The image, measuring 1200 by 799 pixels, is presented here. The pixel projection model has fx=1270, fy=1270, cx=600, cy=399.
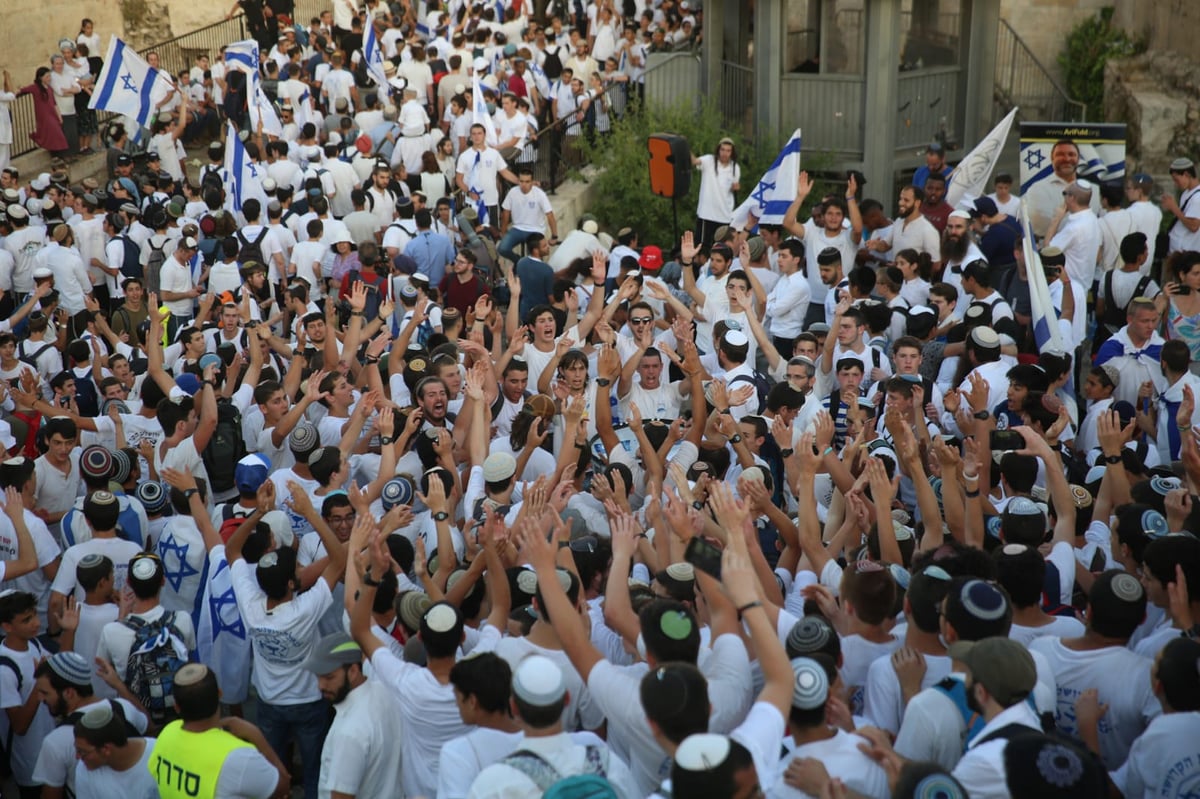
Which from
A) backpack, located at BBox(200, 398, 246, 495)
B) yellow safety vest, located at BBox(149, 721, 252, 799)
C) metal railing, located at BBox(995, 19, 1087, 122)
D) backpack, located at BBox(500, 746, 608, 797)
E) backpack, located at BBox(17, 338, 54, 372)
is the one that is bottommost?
metal railing, located at BBox(995, 19, 1087, 122)

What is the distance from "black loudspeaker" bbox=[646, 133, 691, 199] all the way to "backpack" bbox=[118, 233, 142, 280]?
17.8ft

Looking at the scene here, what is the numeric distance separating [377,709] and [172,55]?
2080 cm

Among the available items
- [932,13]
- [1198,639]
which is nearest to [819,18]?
[932,13]

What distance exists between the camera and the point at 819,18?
16969 millimetres

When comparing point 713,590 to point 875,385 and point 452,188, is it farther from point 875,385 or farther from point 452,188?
point 452,188

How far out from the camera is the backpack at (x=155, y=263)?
42.7 ft

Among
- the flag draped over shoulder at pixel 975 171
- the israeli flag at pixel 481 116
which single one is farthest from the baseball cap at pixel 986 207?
the israeli flag at pixel 481 116

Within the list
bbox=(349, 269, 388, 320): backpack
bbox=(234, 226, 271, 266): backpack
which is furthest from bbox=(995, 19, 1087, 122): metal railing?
bbox=(234, 226, 271, 266): backpack

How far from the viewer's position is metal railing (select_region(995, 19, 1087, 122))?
1858cm

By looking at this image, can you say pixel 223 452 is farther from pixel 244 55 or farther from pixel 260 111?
pixel 244 55

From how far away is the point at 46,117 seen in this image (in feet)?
59.5

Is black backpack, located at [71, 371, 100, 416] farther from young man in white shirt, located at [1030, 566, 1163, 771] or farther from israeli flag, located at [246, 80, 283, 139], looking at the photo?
young man in white shirt, located at [1030, 566, 1163, 771]

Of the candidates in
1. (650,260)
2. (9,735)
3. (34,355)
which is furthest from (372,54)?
(9,735)

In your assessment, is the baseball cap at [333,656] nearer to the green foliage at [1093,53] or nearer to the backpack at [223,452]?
the backpack at [223,452]
